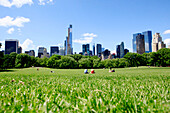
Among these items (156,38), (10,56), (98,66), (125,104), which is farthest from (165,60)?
(156,38)

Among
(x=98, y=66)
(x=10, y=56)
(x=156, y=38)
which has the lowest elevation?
(x=98, y=66)

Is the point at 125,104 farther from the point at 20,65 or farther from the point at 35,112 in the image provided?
the point at 20,65

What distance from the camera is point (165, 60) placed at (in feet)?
220

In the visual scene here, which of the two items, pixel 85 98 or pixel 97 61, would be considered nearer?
pixel 85 98

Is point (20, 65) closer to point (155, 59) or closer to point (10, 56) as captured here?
point (10, 56)

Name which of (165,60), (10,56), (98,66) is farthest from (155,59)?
(10,56)

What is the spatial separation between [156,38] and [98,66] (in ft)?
522

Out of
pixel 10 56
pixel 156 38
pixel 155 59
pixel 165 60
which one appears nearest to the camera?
pixel 165 60

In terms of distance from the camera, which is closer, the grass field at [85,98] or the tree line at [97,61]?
the grass field at [85,98]

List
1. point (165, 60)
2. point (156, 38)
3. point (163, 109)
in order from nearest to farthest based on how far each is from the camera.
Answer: point (163, 109), point (165, 60), point (156, 38)

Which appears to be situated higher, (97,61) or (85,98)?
(97,61)

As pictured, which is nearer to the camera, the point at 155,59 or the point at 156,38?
the point at 155,59

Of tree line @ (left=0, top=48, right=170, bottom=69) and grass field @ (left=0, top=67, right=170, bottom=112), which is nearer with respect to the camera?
grass field @ (left=0, top=67, right=170, bottom=112)

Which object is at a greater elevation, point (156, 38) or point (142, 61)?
point (156, 38)
